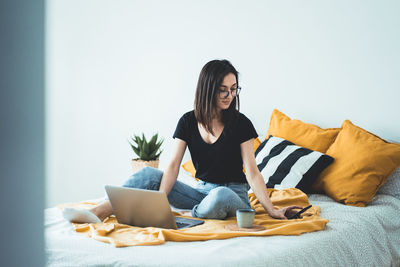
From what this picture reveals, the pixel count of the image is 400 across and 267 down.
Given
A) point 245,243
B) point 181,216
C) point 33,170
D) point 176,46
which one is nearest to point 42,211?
point 33,170

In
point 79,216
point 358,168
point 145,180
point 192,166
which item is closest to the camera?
point 79,216

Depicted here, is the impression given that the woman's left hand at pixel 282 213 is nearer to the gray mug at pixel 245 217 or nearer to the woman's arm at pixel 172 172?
the gray mug at pixel 245 217

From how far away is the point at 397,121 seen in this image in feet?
8.33

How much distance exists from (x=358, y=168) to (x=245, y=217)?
0.99 m

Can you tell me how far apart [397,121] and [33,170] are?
2590mm

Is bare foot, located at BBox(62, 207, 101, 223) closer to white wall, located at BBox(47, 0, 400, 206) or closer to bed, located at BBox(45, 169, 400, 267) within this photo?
bed, located at BBox(45, 169, 400, 267)

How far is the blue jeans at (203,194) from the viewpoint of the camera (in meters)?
1.81

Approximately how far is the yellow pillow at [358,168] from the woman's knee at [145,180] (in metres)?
1.02

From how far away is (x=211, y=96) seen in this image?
6.94 ft

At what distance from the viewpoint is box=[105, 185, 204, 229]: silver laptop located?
5.35 feet

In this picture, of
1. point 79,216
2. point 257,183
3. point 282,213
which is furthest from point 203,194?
point 79,216

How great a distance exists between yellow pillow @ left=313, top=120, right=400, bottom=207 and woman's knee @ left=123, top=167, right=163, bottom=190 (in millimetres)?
1020

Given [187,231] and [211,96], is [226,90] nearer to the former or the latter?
[211,96]

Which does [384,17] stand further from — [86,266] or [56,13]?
[56,13]
